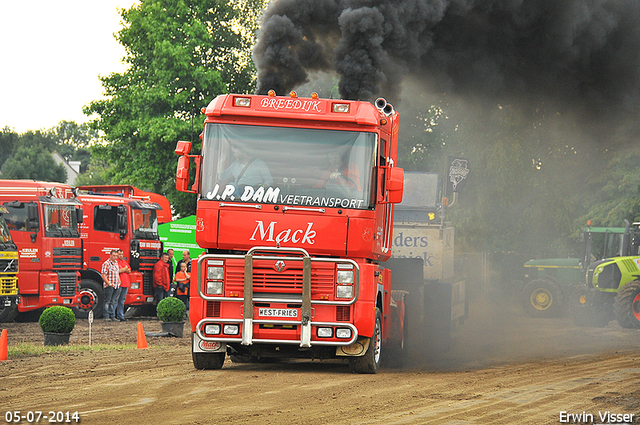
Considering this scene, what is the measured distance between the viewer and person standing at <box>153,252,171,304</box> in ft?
76.5

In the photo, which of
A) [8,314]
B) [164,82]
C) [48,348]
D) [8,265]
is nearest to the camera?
A: [48,348]

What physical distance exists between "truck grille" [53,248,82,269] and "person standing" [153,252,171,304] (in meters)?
2.64

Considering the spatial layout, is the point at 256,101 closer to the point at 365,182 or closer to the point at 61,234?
the point at 365,182

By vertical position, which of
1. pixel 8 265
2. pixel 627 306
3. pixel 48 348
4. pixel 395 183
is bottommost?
pixel 48 348

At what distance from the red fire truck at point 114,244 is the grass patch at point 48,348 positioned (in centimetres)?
723

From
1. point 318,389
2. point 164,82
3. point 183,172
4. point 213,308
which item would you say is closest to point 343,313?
point 318,389

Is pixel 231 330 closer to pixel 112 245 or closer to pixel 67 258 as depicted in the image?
pixel 67 258

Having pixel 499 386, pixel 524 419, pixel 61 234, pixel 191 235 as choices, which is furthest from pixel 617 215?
pixel 524 419

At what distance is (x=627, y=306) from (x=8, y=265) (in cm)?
1544

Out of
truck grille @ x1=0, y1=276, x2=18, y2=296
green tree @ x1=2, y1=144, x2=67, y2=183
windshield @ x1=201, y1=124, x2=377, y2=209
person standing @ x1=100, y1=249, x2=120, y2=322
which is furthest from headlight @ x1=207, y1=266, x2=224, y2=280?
green tree @ x1=2, y1=144, x2=67, y2=183

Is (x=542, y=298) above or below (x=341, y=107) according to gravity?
below

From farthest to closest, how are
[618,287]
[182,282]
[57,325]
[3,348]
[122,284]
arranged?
1. [182,282]
2. [618,287]
3. [122,284]
4. [57,325]
5. [3,348]

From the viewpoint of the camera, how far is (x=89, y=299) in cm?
2267

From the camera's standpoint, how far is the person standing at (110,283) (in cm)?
2133
